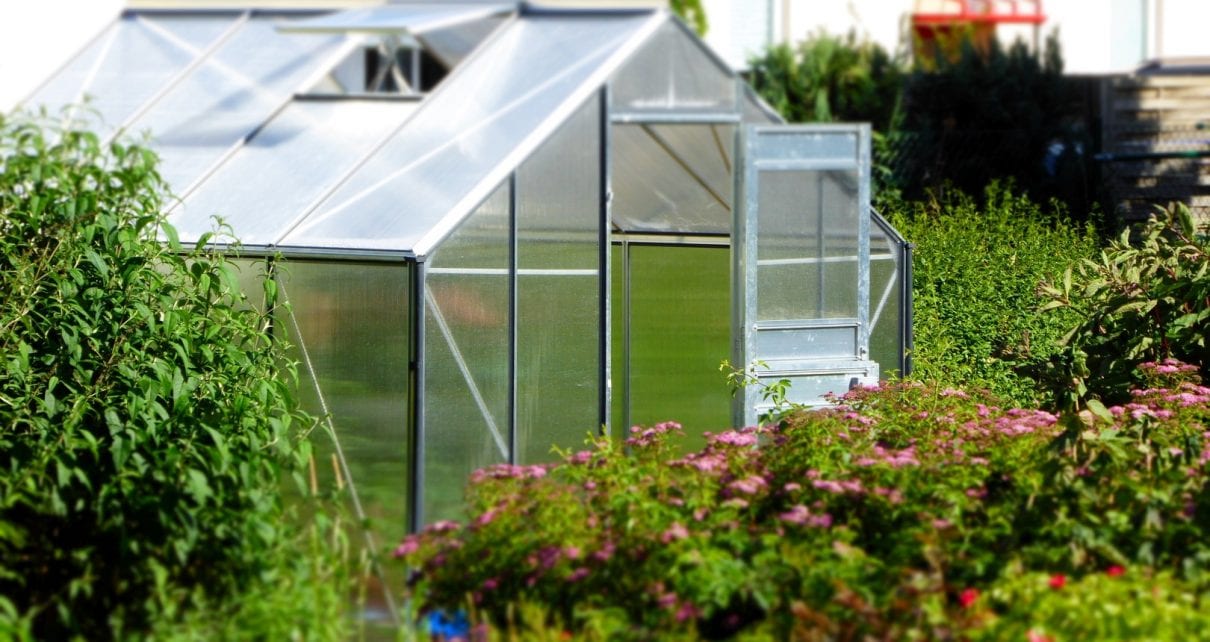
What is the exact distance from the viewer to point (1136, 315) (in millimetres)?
6332

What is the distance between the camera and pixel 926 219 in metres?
10.0

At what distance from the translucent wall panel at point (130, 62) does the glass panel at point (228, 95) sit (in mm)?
191

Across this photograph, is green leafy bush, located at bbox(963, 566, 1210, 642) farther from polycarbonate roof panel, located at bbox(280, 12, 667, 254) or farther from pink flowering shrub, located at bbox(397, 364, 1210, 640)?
polycarbonate roof panel, located at bbox(280, 12, 667, 254)

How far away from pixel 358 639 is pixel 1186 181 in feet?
27.8

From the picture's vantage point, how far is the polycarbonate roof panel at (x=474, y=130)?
6.17m

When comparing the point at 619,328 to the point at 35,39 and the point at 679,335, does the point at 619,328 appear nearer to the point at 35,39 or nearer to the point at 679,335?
the point at 679,335

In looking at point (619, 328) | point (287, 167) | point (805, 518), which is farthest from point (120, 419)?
point (619, 328)

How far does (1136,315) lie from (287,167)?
3.89 m

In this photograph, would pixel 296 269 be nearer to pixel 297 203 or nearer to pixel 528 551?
pixel 297 203

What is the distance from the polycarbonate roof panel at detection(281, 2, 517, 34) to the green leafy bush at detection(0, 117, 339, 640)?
2.67 meters

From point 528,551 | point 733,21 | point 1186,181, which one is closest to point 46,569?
point 528,551

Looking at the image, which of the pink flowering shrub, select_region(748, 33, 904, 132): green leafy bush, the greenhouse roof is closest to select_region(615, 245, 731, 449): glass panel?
the greenhouse roof

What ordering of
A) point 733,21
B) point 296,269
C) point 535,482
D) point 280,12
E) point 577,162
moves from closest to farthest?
point 535,482
point 296,269
point 577,162
point 280,12
point 733,21

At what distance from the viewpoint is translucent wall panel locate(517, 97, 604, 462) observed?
6.45 m
